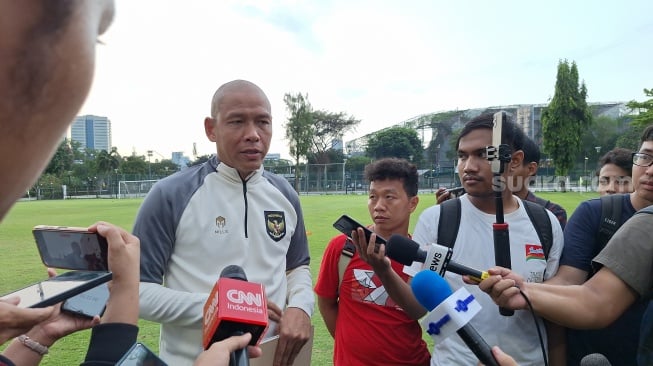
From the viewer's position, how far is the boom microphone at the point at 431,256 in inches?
69.5

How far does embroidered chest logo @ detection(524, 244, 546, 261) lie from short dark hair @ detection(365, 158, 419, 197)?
0.99 m

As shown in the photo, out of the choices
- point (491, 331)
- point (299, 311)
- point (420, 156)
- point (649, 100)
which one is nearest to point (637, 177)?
point (491, 331)

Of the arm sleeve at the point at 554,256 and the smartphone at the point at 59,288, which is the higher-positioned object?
the smartphone at the point at 59,288

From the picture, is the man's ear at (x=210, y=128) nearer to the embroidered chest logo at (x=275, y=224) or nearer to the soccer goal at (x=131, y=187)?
the embroidered chest logo at (x=275, y=224)

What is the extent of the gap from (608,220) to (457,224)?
88cm

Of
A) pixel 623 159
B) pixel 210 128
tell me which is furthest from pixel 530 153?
pixel 210 128

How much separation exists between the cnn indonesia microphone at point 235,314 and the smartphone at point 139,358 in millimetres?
166

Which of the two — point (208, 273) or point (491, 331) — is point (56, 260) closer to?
point (208, 273)

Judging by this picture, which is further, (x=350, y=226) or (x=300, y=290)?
(x=300, y=290)

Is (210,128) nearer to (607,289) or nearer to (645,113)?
(607,289)

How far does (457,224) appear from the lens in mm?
2463

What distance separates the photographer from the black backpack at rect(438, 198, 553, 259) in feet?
7.90

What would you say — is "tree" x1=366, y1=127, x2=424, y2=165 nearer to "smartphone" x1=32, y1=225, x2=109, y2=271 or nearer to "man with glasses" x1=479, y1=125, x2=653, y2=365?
"man with glasses" x1=479, y1=125, x2=653, y2=365

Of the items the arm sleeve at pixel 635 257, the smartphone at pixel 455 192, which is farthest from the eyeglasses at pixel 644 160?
the smartphone at pixel 455 192
